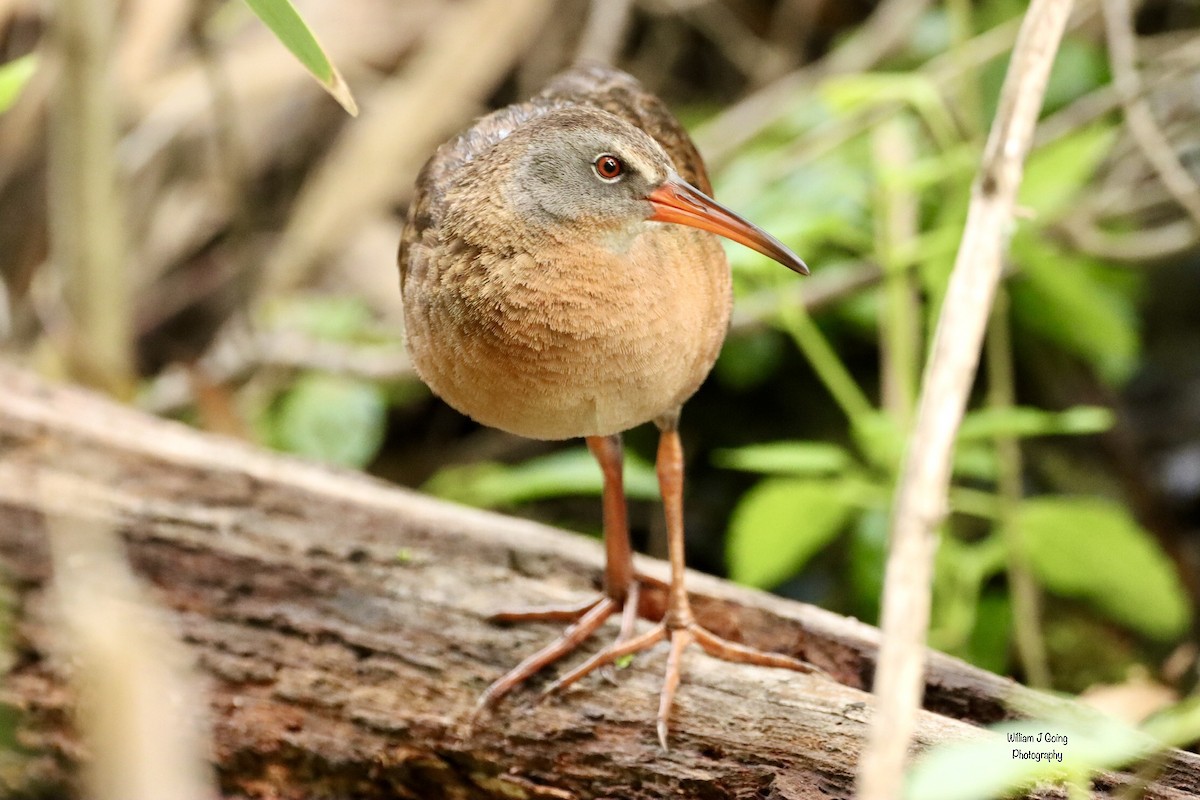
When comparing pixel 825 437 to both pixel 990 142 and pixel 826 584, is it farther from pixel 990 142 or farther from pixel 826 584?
pixel 990 142

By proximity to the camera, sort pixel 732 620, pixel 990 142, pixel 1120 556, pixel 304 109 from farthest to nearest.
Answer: pixel 304 109, pixel 1120 556, pixel 732 620, pixel 990 142

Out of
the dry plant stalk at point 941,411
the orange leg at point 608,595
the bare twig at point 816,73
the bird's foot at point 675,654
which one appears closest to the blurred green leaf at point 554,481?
the orange leg at point 608,595

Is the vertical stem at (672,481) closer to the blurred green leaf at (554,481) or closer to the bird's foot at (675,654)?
the bird's foot at (675,654)

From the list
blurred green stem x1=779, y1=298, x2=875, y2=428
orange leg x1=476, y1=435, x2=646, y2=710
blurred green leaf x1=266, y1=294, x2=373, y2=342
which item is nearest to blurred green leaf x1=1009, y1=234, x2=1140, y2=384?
blurred green stem x1=779, y1=298, x2=875, y2=428

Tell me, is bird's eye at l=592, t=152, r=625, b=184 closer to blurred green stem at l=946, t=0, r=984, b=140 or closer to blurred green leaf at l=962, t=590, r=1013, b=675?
blurred green stem at l=946, t=0, r=984, b=140

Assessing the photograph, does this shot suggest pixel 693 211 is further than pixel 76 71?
No

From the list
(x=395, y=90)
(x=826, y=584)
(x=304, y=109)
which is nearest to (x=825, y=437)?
(x=826, y=584)
